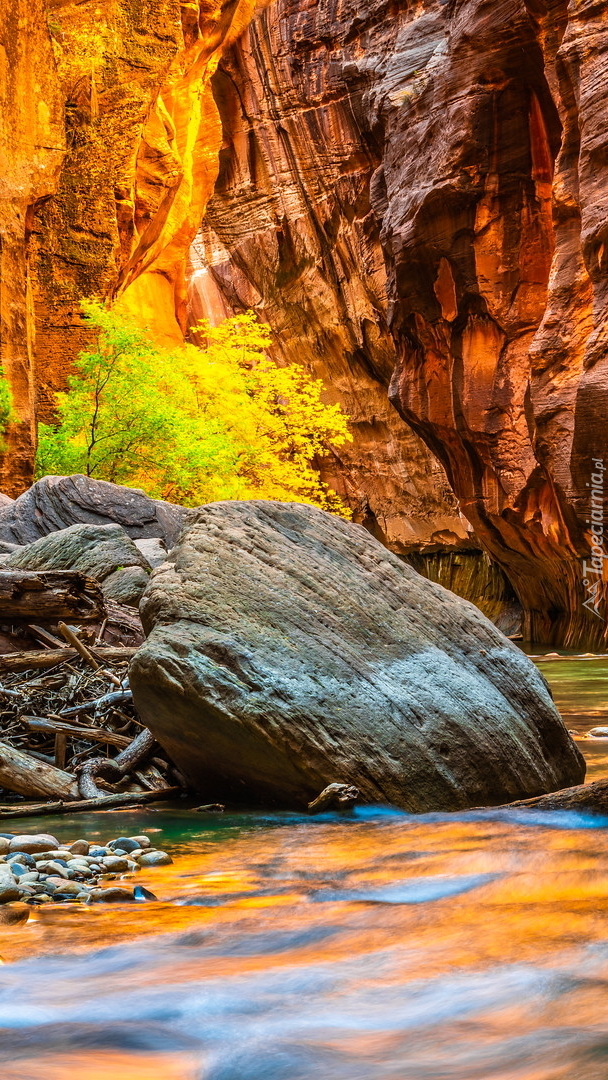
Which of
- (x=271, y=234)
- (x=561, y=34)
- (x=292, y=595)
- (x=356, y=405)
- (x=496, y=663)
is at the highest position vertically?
(x=271, y=234)

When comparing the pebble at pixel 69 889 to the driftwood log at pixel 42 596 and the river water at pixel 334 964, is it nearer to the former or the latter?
the river water at pixel 334 964

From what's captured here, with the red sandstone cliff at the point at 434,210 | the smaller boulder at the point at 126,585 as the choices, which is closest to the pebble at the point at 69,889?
the smaller boulder at the point at 126,585

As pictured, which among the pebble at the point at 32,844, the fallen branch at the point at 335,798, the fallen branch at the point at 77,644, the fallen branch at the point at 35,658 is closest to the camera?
the pebble at the point at 32,844

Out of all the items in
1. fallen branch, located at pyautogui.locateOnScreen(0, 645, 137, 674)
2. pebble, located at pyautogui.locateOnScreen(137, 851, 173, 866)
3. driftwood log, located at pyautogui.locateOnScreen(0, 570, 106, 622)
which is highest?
driftwood log, located at pyautogui.locateOnScreen(0, 570, 106, 622)

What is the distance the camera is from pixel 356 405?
3741cm

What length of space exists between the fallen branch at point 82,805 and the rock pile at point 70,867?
1.94ft

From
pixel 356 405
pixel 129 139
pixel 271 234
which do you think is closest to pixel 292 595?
pixel 129 139

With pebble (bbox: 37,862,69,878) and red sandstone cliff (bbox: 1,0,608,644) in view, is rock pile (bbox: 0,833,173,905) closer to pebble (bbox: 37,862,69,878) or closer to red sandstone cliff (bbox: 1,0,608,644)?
pebble (bbox: 37,862,69,878)

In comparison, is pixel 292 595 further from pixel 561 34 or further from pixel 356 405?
pixel 356 405

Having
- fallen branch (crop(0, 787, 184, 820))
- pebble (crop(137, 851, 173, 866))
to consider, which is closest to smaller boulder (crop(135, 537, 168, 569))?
fallen branch (crop(0, 787, 184, 820))

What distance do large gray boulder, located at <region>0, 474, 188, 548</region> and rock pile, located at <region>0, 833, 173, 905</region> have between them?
9.71 meters

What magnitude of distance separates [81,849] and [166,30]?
2420 centimetres

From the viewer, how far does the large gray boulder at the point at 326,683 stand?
5.38 metres

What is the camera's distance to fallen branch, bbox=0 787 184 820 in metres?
5.38
